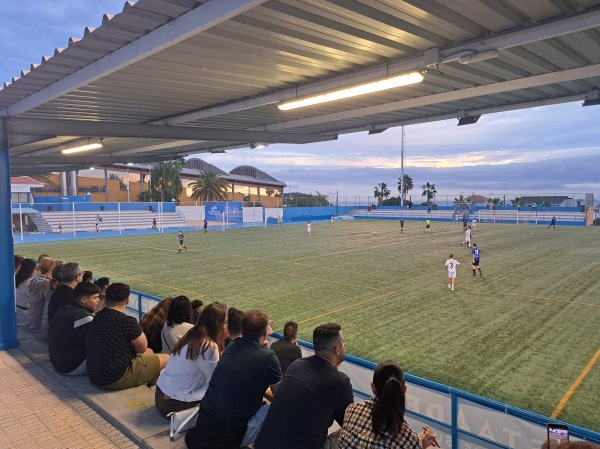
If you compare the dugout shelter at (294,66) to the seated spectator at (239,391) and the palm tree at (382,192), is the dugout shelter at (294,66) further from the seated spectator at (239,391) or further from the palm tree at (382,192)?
the palm tree at (382,192)

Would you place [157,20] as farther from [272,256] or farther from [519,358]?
[272,256]

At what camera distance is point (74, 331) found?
604cm

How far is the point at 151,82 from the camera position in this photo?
7.47m

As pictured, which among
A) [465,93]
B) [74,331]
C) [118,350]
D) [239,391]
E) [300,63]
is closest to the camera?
[239,391]

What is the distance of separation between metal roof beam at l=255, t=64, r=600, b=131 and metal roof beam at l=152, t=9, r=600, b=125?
218 centimetres

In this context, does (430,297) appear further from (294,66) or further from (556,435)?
(556,435)

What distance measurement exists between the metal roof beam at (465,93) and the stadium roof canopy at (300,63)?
2 centimetres

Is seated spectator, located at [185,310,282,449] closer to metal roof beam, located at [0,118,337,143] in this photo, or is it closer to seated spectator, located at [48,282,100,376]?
seated spectator, located at [48,282,100,376]

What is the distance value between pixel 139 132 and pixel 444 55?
7330mm

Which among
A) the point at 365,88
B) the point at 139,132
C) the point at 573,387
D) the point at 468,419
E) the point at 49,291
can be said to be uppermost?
the point at 365,88

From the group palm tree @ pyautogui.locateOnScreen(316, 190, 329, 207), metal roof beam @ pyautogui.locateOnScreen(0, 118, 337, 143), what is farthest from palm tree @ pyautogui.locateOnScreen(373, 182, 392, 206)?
metal roof beam @ pyautogui.locateOnScreen(0, 118, 337, 143)

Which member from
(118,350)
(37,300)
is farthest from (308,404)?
(37,300)

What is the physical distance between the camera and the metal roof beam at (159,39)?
14.7 feet

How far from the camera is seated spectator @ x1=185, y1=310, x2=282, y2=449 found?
402 centimetres
